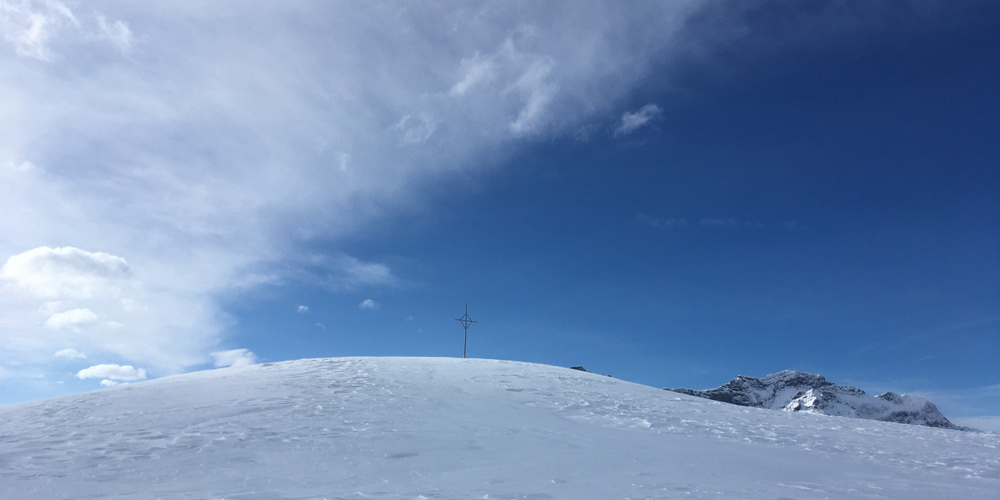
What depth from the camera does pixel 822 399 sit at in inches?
6772

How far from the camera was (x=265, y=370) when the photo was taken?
56.6 ft

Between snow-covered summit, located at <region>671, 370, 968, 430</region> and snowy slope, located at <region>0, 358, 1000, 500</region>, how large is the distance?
158490 millimetres

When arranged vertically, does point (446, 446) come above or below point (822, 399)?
below

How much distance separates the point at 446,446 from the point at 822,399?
196m

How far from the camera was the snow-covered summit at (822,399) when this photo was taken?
16750cm

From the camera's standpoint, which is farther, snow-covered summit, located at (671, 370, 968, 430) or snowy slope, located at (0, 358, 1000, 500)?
Result: snow-covered summit, located at (671, 370, 968, 430)

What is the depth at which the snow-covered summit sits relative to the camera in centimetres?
16750

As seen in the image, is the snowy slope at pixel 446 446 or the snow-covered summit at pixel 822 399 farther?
the snow-covered summit at pixel 822 399

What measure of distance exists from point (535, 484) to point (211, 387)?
10585 millimetres

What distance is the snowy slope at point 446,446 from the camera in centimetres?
764

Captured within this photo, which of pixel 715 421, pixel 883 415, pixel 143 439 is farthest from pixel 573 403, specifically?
pixel 883 415

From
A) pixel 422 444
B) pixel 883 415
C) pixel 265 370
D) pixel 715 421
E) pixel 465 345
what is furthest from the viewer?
pixel 883 415

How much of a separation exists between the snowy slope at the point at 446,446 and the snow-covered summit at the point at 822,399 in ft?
520

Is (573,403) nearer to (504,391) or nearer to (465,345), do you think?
(504,391)
